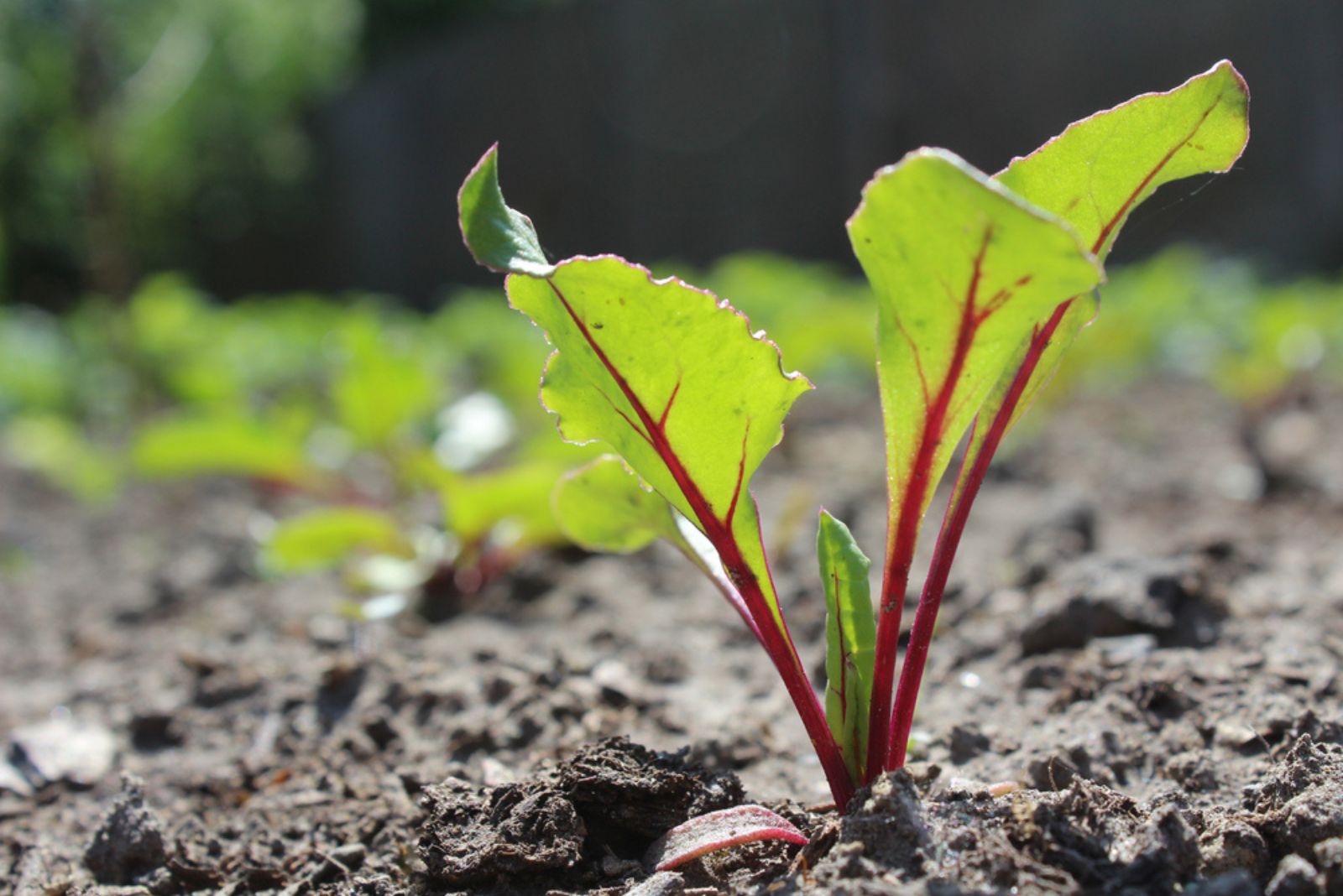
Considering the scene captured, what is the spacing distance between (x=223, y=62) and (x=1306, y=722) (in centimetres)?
1578

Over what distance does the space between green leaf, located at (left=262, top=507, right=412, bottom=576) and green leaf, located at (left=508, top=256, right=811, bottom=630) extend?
1.09 meters

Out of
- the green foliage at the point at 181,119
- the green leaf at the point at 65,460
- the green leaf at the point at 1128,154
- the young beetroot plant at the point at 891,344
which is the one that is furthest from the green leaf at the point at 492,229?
the green foliage at the point at 181,119

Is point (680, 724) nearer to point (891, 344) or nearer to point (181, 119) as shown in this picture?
point (891, 344)

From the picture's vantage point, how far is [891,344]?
0.77 meters

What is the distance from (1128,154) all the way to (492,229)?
0.44 meters

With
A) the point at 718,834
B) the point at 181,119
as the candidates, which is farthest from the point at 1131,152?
the point at 181,119

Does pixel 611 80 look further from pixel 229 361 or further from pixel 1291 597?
pixel 1291 597

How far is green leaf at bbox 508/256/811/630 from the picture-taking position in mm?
745

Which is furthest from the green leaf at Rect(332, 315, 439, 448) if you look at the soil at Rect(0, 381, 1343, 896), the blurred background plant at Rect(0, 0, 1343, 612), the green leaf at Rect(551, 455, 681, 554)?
the green leaf at Rect(551, 455, 681, 554)

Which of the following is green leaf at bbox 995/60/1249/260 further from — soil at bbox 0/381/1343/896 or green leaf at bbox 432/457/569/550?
green leaf at bbox 432/457/569/550

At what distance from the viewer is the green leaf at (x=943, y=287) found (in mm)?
630

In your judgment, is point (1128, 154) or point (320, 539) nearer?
point (1128, 154)

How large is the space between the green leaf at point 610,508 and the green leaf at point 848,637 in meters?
0.17

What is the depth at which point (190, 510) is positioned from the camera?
303 centimetres
